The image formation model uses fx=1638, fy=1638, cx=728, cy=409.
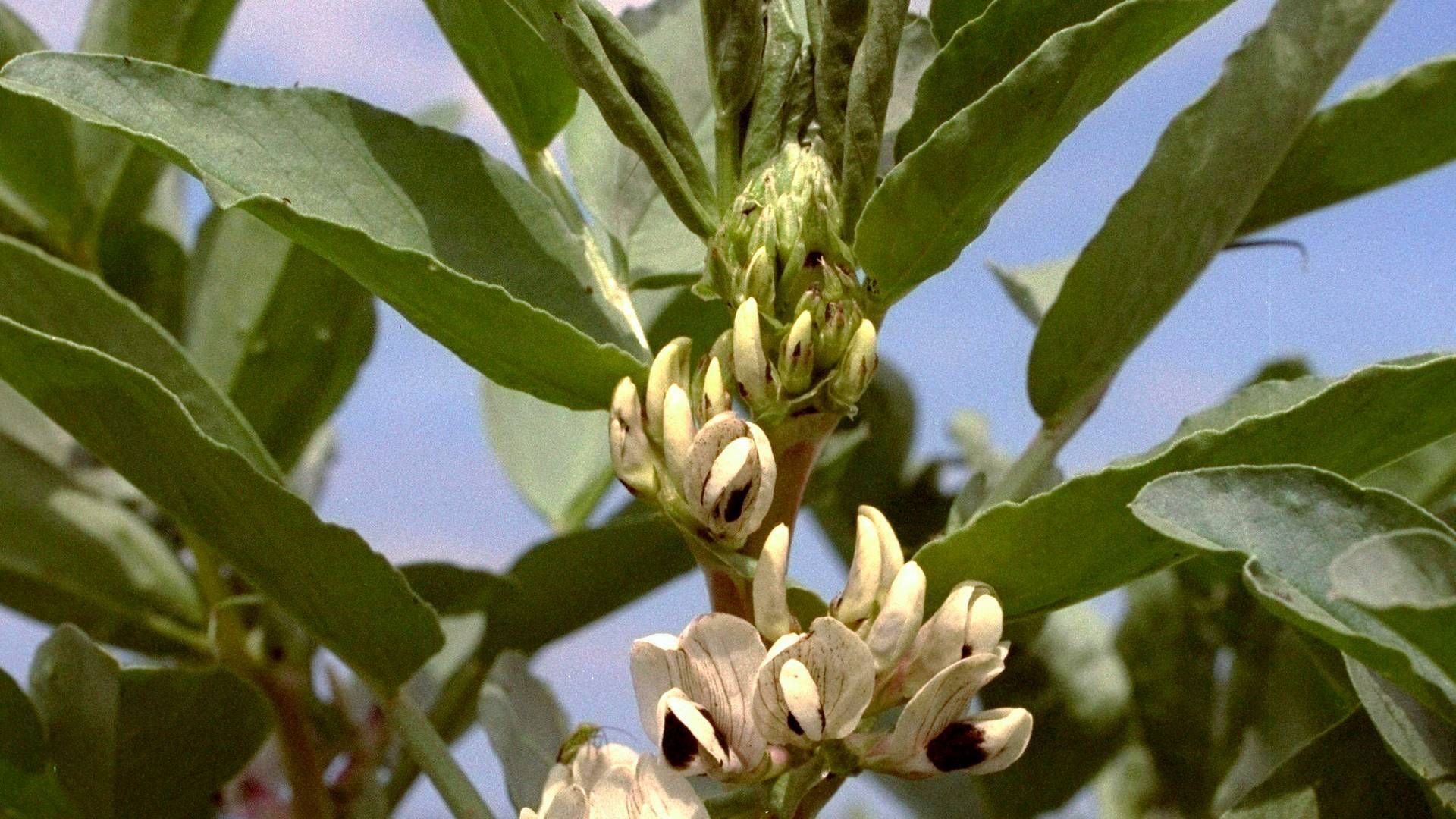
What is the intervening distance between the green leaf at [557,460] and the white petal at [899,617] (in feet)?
3.17

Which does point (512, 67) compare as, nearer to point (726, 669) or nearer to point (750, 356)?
point (750, 356)

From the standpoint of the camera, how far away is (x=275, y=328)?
155cm

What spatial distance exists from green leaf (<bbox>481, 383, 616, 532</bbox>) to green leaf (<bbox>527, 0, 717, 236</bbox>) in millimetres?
822

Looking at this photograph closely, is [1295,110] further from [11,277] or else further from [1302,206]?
[11,277]

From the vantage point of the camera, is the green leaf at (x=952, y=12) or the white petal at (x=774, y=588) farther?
the green leaf at (x=952, y=12)

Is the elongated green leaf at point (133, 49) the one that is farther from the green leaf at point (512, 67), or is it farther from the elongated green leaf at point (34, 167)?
the green leaf at point (512, 67)

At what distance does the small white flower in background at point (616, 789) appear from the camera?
79cm

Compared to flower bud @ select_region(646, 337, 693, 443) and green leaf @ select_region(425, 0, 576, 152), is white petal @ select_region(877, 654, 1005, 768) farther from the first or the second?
green leaf @ select_region(425, 0, 576, 152)

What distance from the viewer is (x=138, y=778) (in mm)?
1220

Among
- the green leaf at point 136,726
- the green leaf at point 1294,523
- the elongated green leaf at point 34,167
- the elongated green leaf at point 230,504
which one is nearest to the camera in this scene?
the green leaf at point 1294,523

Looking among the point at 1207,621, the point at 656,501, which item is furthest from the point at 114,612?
the point at 1207,621

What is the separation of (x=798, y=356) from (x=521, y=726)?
432mm

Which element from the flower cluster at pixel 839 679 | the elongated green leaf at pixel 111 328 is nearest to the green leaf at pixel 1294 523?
the flower cluster at pixel 839 679

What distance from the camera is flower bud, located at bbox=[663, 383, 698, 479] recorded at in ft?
2.69
